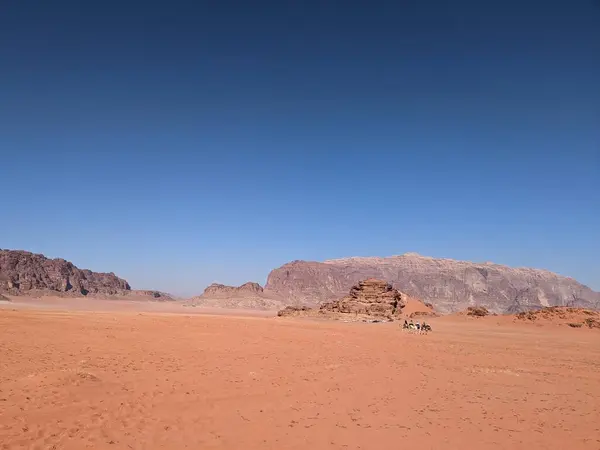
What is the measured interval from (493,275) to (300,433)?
191 metres

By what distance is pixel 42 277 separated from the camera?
12644 centimetres

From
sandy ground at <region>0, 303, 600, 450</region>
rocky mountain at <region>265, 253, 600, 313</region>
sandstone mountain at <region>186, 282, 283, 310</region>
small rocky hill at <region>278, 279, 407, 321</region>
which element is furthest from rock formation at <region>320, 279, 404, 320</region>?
rocky mountain at <region>265, 253, 600, 313</region>

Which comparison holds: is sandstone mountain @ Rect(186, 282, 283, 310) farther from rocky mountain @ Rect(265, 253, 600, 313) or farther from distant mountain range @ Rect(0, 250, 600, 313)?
rocky mountain @ Rect(265, 253, 600, 313)

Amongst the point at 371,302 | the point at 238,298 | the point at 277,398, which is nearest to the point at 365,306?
the point at 371,302

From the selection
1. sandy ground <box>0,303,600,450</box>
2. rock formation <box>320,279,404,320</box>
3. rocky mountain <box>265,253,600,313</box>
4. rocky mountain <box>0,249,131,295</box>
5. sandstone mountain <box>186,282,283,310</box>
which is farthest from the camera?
rocky mountain <box>265,253,600,313</box>

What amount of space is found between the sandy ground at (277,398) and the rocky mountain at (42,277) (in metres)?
116

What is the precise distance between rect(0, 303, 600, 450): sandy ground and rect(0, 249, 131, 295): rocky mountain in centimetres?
11606

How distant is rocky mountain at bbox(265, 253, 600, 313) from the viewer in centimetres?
15000

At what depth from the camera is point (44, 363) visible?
46.0 ft

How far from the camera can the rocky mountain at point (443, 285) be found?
150000mm

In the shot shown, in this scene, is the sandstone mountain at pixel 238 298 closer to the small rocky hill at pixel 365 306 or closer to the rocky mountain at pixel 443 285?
the rocky mountain at pixel 443 285

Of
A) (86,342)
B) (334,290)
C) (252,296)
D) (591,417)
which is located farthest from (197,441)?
(334,290)

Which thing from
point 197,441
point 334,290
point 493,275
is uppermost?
point 493,275

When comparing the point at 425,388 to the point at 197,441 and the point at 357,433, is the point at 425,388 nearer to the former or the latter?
the point at 357,433
